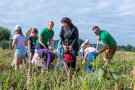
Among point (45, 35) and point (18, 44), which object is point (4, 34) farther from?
point (18, 44)

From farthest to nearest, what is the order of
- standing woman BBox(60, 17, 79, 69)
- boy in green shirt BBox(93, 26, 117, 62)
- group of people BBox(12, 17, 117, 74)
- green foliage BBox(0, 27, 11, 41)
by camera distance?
green foliage BBox(0, 27, 11, 41) → boy in green shirt BBox(93, 26, 117, 62) → standing woman BBox(60, 17, 79, 69) → group of people BBox(12, 17, 117, 74)

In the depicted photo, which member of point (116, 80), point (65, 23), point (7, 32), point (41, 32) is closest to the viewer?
point (116, 80)

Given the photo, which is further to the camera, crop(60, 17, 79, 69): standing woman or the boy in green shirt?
the boy in green shirt

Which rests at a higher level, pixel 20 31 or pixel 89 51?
pixel 20 31

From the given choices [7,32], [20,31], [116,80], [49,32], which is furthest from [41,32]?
[7,32]

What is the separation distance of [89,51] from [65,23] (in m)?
0.98

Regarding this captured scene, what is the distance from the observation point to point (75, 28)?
6891 mm

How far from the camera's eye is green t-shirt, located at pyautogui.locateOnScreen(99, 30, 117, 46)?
757 centimetres

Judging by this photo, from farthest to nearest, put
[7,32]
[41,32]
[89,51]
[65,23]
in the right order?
1. [7,32]
2. [41,32]
3. [89,51]
4. [65,23]

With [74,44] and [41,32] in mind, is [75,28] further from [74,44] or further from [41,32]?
[41,32]

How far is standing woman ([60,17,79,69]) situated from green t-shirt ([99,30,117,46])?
2.97 feet

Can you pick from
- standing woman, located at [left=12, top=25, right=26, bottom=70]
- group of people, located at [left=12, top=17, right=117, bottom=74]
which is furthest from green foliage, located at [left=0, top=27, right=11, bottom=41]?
standing woman, located at [left=12, top=25, right=26, bottom=70]

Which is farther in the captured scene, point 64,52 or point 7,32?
point 7,32

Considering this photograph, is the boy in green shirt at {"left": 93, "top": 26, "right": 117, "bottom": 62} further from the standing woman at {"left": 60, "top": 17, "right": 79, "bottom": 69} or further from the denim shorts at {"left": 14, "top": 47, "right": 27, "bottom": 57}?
the denim shorts at {"left": 14, "top": 47, "right": 27, "bottom": 57}
